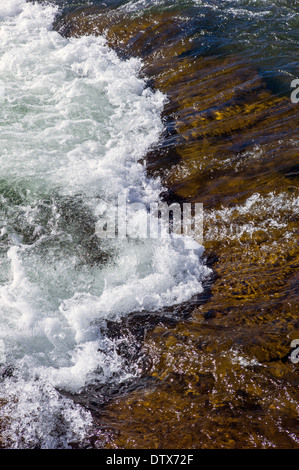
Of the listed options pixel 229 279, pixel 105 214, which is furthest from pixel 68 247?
pixel 229 279

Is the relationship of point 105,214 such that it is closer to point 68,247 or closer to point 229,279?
point 68,247

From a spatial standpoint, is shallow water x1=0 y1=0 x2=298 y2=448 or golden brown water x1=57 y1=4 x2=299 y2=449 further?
shallow water x1=0 y1=0 x2=298 y2=448

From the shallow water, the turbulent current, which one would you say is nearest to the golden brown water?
the shallow water

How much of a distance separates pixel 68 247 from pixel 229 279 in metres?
1.84

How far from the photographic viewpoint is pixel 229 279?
415 centimetres

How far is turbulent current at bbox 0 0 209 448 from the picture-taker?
334 cm

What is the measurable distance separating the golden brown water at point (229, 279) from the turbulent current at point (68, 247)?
298 mm

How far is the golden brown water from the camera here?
2955 mm

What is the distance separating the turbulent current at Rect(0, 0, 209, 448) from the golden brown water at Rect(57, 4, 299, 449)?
30 cm

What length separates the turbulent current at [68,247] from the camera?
3344mm

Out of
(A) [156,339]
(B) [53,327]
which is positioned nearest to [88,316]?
(B) [53,327]

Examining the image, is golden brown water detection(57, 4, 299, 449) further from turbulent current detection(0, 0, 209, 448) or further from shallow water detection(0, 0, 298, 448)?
turbulent current detection(0, 0, 209, 448)

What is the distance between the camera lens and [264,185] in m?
5.10

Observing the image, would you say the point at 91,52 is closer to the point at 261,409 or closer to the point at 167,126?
the point at 167,126
